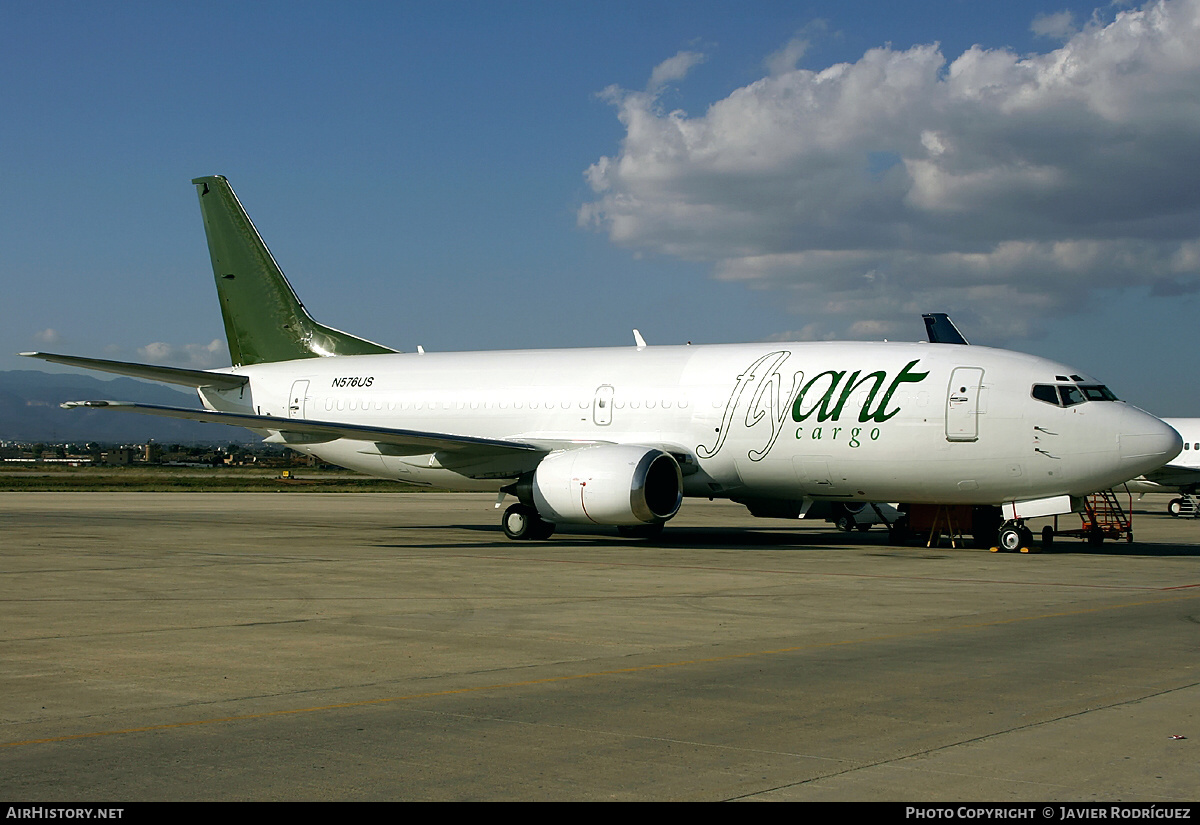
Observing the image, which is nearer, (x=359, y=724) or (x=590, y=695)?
(x=359, y=724)

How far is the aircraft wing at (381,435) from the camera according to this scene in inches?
962

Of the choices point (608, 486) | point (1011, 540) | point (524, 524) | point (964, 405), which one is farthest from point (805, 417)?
point (524, 524)

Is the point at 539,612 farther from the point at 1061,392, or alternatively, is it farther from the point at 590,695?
the point at 1061,392

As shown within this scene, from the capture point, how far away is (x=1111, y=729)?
24.5 ft

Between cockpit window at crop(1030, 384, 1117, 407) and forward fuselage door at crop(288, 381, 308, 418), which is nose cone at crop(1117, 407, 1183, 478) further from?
forward fuselage door at crop(288, 381, 308, 418)

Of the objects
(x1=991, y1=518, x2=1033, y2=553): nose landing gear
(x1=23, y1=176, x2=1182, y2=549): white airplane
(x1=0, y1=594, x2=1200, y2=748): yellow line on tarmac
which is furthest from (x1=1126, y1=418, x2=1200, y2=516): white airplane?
(x1=0, y1=594, x2=1200, y2=748): yellow line on tarmac

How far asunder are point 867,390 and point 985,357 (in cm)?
236

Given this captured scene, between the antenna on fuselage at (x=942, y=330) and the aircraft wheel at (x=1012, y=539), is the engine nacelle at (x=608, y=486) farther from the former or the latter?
the antenna on fuselage at (x=942, y=330)

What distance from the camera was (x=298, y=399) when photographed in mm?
31172

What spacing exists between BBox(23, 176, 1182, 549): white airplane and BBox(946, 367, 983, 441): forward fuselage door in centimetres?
3

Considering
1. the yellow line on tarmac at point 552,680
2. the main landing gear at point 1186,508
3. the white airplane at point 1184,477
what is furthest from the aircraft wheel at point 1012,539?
the main landing gear at point 1186,508

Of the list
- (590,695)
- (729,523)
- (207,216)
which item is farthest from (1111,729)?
(207,216)

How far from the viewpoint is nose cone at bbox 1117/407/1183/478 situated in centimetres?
2130

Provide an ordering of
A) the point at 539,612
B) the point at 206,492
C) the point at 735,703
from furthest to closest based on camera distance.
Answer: the point at 206,492, the point at 539,612, the point at 735,703
